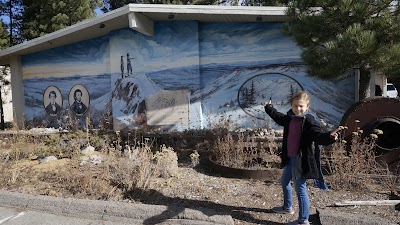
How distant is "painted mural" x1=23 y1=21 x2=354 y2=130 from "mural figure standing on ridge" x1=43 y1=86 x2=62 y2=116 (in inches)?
37.3

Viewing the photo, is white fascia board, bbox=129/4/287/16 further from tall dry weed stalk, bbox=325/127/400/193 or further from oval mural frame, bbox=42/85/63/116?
oval mural frame, bbox=42/85/63/116

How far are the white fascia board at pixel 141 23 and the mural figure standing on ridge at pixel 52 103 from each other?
486 centimetres

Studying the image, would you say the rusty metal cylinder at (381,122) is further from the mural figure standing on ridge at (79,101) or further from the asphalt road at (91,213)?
the mural figure standing on ridge at (79,101)

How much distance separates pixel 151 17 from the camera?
1023 centimetres

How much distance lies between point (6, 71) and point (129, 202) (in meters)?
16.7

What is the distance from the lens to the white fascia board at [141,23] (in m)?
9.41

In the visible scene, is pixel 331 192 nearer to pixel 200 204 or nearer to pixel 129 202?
pixel 200 204

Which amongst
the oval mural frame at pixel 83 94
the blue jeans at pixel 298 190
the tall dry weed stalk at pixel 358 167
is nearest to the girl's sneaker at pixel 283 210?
the blue jeans at pixel 298 190

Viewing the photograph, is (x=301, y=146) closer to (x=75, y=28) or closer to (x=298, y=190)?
(x=298, y=190)

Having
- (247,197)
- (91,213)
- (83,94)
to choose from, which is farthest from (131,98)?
(247,197)

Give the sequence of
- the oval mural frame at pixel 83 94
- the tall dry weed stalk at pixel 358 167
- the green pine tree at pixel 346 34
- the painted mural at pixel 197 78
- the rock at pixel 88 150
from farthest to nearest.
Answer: the oval mural frame at pixel 83 94 → the painted mural at pixel 197 78 → the rock at pixel 88 150 → the green pine tree at pixel 346 34 → the tall dry weed stalk at pixel 358 167

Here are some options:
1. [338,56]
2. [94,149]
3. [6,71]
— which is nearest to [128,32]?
[94,149]

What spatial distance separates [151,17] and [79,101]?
4.42 metres

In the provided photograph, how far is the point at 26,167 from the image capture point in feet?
20.1
